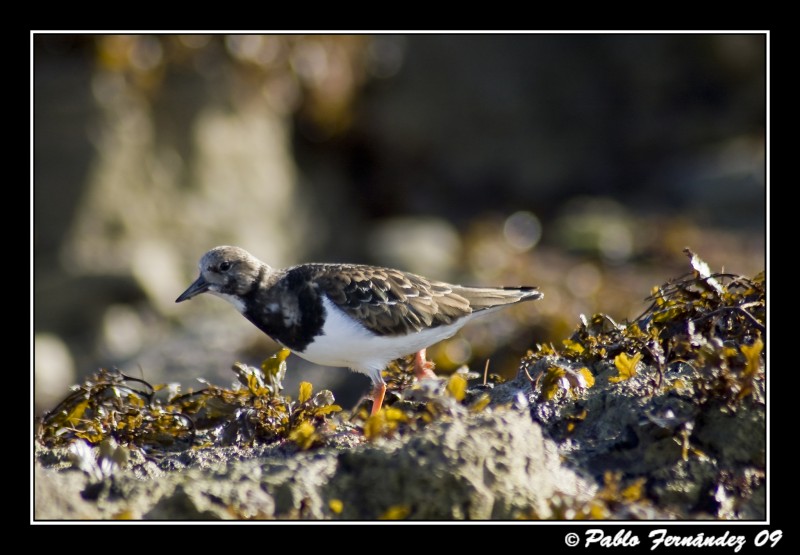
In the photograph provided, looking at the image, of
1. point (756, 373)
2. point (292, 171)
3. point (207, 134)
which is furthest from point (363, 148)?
point (756, 373)

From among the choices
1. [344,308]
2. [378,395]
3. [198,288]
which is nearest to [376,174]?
[198,288]

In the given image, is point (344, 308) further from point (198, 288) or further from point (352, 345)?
point (198, 288)

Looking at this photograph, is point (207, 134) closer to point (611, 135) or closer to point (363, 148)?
point (363, 148)

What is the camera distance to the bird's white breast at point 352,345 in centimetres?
468

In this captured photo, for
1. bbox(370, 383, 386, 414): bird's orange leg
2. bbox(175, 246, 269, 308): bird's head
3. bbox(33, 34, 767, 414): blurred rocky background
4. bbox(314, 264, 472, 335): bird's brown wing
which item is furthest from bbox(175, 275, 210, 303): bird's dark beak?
bbox(33, 34, 767, 414): blurred rocky background

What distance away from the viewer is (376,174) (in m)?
13.9

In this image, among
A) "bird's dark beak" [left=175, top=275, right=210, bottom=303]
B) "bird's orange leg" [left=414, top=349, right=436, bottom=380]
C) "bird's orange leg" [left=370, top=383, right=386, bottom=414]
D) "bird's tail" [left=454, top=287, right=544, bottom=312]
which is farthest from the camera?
"bird's tail" [left=454, top=287, right=544, bottom=312]

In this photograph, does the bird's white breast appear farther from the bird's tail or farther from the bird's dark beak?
the bird's dark beak

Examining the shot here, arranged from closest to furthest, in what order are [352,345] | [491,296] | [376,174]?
[352,345] → [491,296] → [376,174]

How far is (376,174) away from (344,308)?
9.29m

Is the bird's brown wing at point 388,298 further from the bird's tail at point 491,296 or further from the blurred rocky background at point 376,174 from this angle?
the blurred rocky background at point 376,174

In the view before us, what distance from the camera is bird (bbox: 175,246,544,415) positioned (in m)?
4.71

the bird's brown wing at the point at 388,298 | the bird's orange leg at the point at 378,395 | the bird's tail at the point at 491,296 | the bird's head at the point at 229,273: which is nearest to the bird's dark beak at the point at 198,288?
the bird's head at the point at 229,273

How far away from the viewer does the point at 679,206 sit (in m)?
13.5
